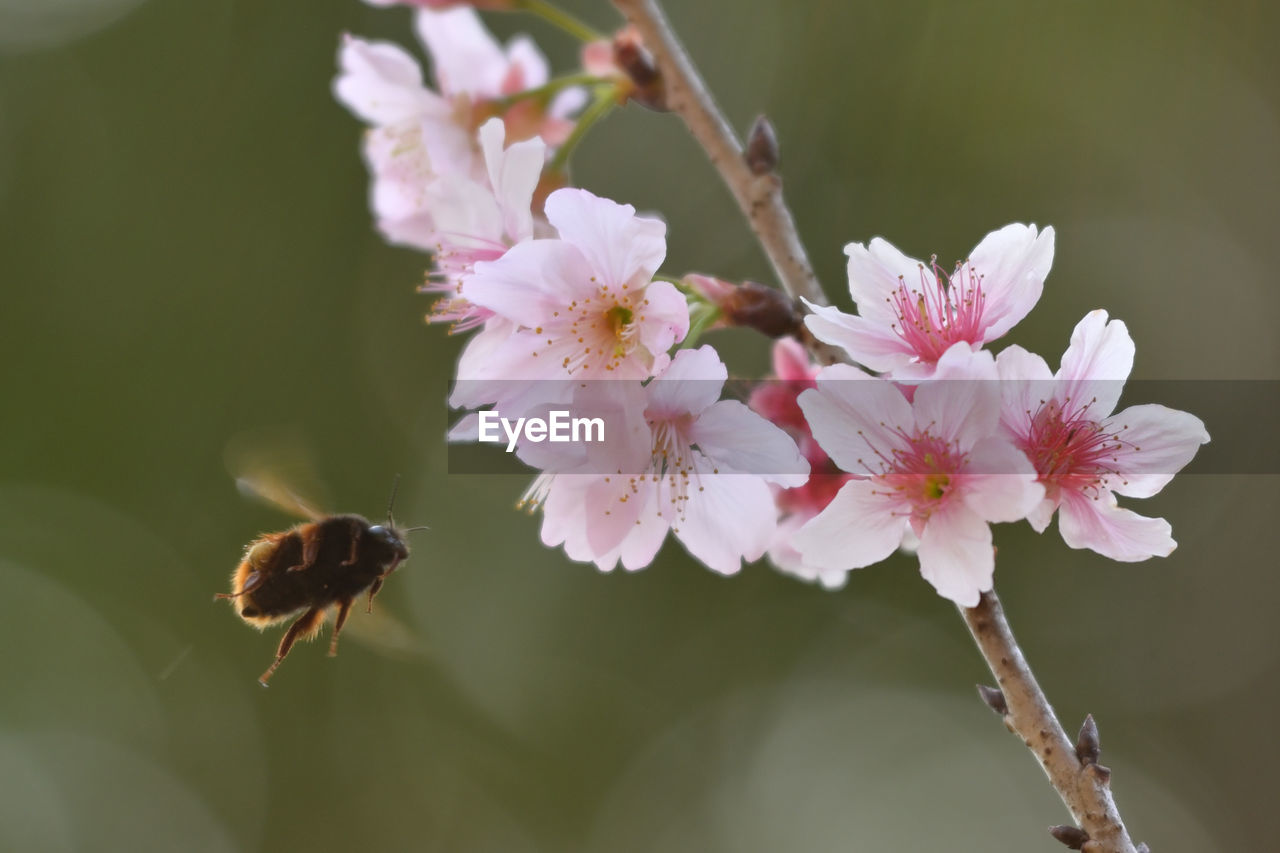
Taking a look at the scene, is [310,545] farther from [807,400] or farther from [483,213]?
[807,400]

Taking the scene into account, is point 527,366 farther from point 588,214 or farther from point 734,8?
point 734,8

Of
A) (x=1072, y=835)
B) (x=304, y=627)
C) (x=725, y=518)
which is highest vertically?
(x=725, y=518)

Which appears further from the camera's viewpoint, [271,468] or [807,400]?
[271,468]

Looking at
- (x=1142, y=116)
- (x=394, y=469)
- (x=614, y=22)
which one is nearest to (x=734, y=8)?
(x=614, y=22)

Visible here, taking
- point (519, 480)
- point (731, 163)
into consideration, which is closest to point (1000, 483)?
point (731, 163)

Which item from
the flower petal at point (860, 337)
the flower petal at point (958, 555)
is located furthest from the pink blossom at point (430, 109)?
the flower petal at point (958, 555)

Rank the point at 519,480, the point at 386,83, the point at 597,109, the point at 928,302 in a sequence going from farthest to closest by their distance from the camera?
the point at 519,480 → the point at 386,83 → the point at 597,109 → the point at 928,302
